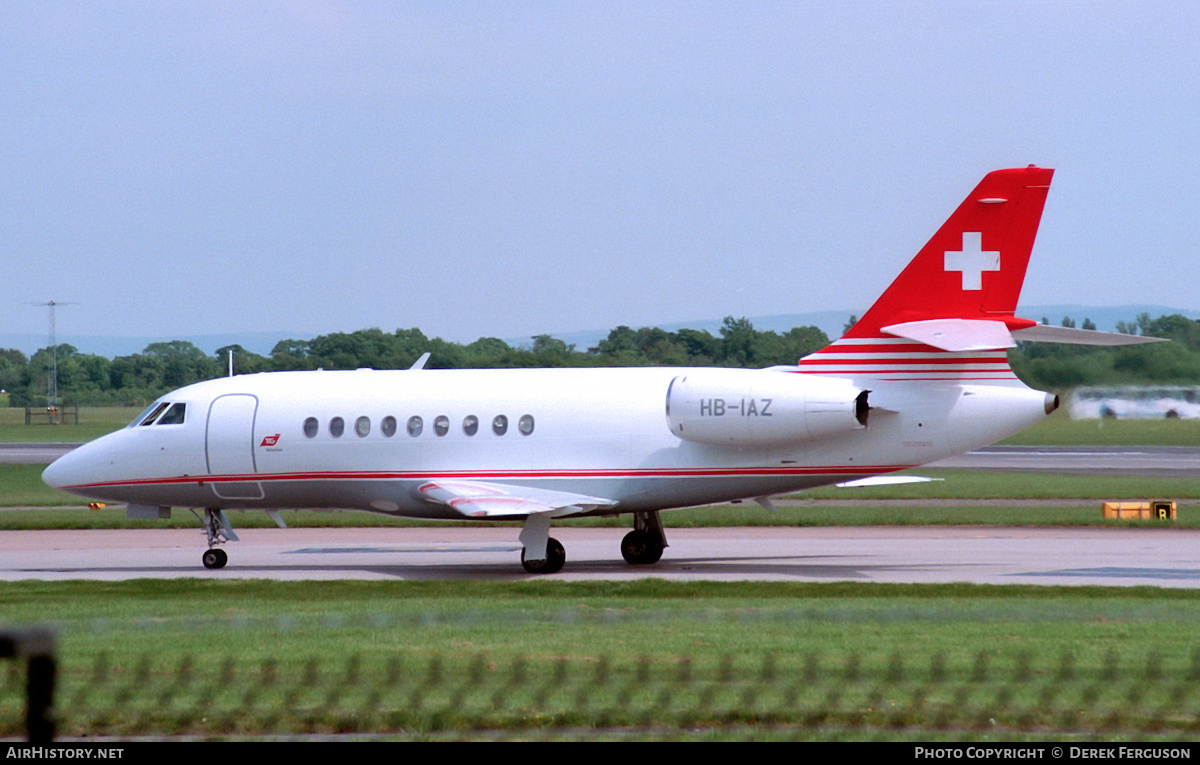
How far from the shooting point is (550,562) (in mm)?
21078

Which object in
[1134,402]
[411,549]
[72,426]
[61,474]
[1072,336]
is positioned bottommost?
[411,549]

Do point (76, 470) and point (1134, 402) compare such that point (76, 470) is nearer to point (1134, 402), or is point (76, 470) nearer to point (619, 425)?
point (619, 425)

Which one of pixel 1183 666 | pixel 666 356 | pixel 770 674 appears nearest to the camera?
pixel 770 674

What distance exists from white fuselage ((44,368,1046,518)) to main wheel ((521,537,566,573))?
0.88 metres

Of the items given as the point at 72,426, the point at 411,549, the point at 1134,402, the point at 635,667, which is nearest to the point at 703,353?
the point at 1134,402

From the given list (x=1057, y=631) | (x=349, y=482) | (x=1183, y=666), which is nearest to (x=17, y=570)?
(x=349, y=482)

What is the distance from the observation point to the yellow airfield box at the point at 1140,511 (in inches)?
1105

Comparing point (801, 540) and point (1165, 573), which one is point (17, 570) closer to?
point (801, 540)

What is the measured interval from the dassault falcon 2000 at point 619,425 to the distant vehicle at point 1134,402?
18653 mm

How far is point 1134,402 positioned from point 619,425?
3076cm

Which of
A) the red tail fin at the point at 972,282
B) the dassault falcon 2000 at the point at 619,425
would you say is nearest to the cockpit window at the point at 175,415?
the dassault falcon 2000 at the point at 619,425

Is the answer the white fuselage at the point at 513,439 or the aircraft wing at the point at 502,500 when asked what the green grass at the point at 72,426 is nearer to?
the white fuselage at the point at 513,439

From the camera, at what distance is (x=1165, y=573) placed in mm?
19906

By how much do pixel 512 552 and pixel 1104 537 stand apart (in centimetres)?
1095
